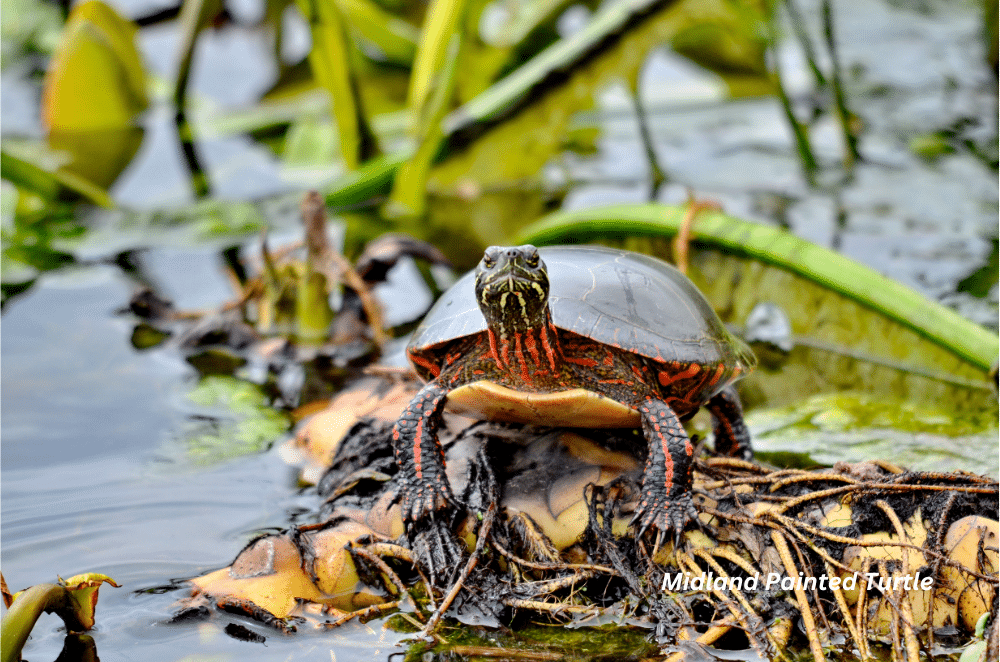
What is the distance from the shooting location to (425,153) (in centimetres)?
470

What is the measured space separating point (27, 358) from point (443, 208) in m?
2.53

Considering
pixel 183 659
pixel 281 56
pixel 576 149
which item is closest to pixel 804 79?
pixel 576 149

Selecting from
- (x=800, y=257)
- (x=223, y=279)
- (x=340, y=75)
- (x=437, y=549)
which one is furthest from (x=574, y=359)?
(x=340, y=75)

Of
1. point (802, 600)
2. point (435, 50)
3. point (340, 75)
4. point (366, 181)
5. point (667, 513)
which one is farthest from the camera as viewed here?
point (340, 75)

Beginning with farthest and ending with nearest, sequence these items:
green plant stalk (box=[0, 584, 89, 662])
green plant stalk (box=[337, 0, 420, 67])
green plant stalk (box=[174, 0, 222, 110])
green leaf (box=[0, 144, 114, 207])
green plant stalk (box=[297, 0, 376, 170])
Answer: green plant stalk (box=[337, 0, 420, 67])
green plant stalk (box=[174, 0, 222, 110])
green plant stalk (box=[297, 0, 376, 170])
green leaf (box=[0, 144, 114, 207])
green plant stalk (box=[0, 584, 89, 662])

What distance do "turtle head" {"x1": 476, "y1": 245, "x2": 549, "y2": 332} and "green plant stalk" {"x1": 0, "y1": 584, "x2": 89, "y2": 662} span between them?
113cm

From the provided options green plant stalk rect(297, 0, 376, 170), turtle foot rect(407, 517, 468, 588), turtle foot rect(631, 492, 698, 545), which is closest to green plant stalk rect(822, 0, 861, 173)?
green plant stalk rect(297, 0, 376, 170)

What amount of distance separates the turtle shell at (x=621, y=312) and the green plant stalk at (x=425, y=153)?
2295mm

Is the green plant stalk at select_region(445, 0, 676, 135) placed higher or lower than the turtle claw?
higher

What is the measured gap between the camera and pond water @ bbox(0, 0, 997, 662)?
2.16 m

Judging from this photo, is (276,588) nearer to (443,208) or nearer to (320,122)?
(443,208)

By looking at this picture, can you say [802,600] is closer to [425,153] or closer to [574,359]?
[574,359]

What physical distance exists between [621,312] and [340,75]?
317cm

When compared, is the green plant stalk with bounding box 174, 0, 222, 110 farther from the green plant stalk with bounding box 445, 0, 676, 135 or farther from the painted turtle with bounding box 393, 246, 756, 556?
the painted turtle with bounding box 393, 246, 756, 556
